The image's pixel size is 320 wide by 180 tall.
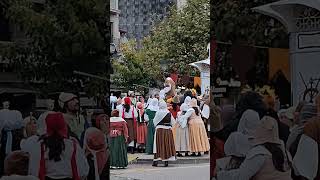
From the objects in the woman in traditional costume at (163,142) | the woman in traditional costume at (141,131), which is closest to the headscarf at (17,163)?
the woman in traditional costume at (163,142)

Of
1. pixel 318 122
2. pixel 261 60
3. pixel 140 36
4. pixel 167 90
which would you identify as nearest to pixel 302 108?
pixel 318 122

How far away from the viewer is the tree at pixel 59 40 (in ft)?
12.4

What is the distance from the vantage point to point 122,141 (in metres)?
10.6

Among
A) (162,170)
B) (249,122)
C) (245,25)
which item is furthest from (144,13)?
(249,122)

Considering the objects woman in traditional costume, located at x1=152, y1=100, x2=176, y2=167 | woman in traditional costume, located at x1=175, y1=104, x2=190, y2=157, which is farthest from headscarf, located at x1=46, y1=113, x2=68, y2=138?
woman in traditional costume, located at x1=175, y1=104, x2=190, y2=157

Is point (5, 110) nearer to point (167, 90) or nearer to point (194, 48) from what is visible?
point (167, 90)

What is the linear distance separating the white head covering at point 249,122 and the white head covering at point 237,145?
1.5 inches

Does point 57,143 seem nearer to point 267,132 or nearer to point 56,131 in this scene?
point 56,131

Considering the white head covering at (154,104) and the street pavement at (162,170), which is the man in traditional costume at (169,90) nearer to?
the white head covering at (154,104)

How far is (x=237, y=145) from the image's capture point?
13.8 ft

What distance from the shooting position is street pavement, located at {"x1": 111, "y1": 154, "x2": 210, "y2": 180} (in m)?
9.52

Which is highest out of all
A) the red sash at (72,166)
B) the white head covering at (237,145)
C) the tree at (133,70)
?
the tree at (133,70)

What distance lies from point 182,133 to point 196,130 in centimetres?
31

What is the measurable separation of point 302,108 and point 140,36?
37764mm
